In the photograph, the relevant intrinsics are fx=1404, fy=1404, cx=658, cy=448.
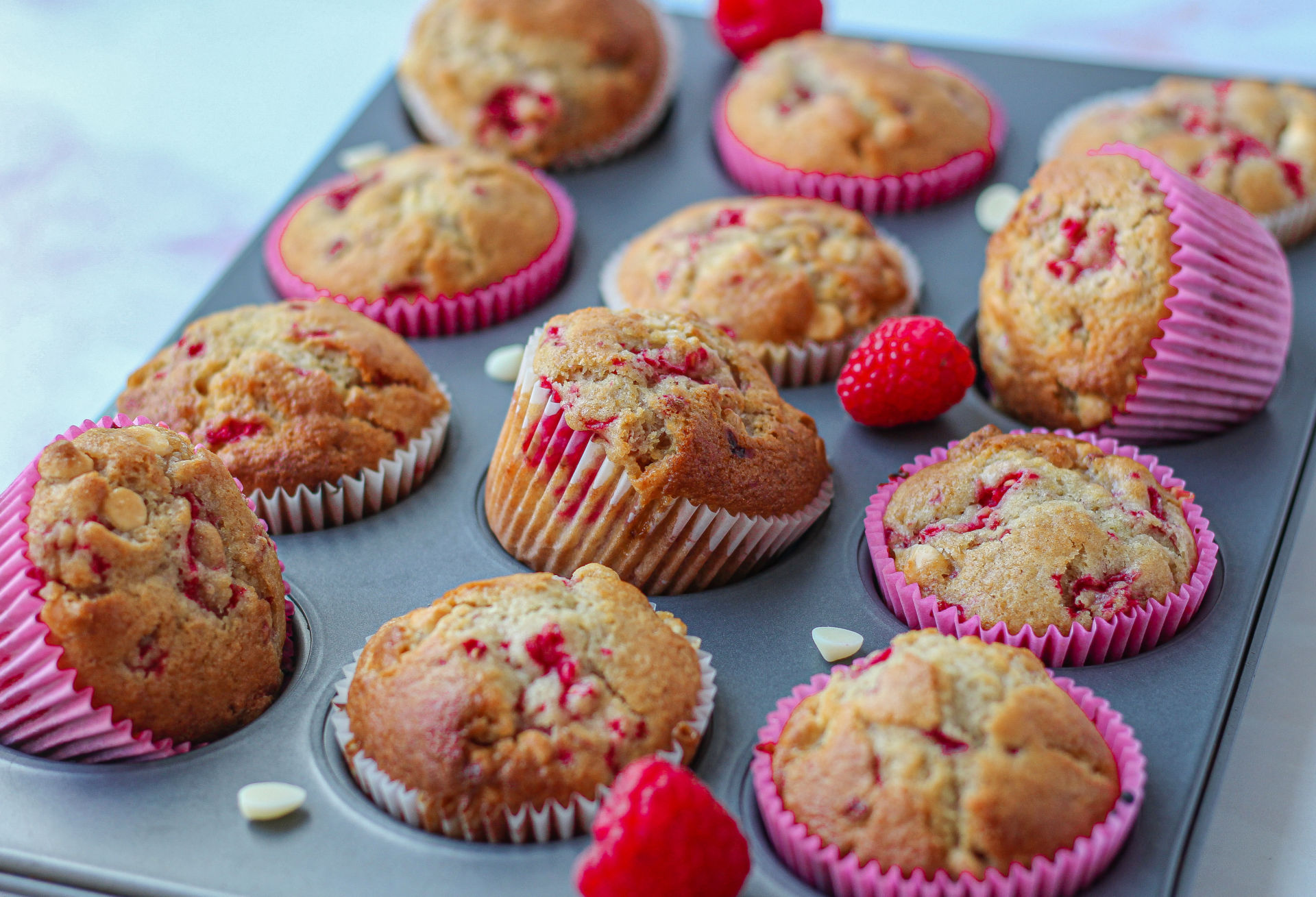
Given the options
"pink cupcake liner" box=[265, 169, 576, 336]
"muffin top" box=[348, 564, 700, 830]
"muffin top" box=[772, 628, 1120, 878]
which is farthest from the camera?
"pink cupcake liner" box=[265, 169, 576, 336]

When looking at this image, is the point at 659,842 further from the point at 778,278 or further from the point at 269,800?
the point at 778,278

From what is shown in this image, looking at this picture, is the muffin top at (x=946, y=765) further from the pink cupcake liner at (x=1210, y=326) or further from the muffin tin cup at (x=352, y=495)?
the muffin tin cup at (x=352, y=495)

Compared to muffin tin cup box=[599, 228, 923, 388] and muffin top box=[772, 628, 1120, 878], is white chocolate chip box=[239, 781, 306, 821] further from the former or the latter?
muffin tin cup box=[599, 228, 923, 388]

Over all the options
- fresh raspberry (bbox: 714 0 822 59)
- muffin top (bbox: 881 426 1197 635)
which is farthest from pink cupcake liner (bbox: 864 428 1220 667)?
fresh raspberry (bbox: 714 0 822 59)

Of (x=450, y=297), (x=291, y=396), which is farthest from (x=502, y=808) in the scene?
(x=450, y=297)

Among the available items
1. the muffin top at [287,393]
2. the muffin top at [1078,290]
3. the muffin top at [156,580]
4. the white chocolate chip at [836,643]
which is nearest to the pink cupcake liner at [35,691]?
the muffin top at [156,580]

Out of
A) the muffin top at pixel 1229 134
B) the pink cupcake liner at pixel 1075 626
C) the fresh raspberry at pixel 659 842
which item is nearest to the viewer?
the fresh raspberry at pixel 659 842

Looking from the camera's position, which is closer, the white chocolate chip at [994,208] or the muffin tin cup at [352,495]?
the muffin tin cup at [352,495]
